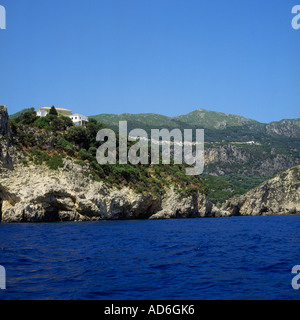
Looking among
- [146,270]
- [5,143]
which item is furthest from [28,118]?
[146,270]

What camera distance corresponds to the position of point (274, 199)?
114875 millimetres

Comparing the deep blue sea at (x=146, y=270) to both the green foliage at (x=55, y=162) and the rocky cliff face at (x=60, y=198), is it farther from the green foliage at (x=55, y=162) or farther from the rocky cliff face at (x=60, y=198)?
the green foliage at (x=55, y=162)

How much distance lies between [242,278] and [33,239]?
16.9 m

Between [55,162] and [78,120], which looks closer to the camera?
[55,162]

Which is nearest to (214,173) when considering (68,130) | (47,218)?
(68,130)

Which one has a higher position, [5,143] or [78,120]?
[78,120]

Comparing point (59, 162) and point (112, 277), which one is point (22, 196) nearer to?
point (59, 162)

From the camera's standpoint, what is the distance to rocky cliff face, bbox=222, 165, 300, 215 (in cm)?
11162

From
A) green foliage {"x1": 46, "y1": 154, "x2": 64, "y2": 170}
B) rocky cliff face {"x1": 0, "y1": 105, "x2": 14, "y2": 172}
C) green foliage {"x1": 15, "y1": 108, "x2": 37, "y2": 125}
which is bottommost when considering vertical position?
green foliage {"x1": 46, "y1": 154, "x2": 64, "y2": 170}

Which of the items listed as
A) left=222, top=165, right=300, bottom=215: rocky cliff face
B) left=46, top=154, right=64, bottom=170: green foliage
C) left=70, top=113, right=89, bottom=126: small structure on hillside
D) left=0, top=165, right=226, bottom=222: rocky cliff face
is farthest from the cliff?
left=222, top=165, right=300, bottom=215: rocky cliff face

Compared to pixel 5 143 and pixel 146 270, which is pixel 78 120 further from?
pixel 146 270

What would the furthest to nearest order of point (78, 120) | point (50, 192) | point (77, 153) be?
point (78, 120)
point (77, 153)
point (50, 192)

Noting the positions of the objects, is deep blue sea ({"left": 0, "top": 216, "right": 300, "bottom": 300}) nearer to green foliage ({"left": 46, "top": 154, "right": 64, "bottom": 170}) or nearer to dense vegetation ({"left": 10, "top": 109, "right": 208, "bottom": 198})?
green foliage ({"left": 46, "top": 154, "right": 64, "bottom": 170})

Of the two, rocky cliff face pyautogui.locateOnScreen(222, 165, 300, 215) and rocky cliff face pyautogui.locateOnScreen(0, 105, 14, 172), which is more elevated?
rocky cliff face pyautogui.locateOnScreen(0, 105, 14, 172)
